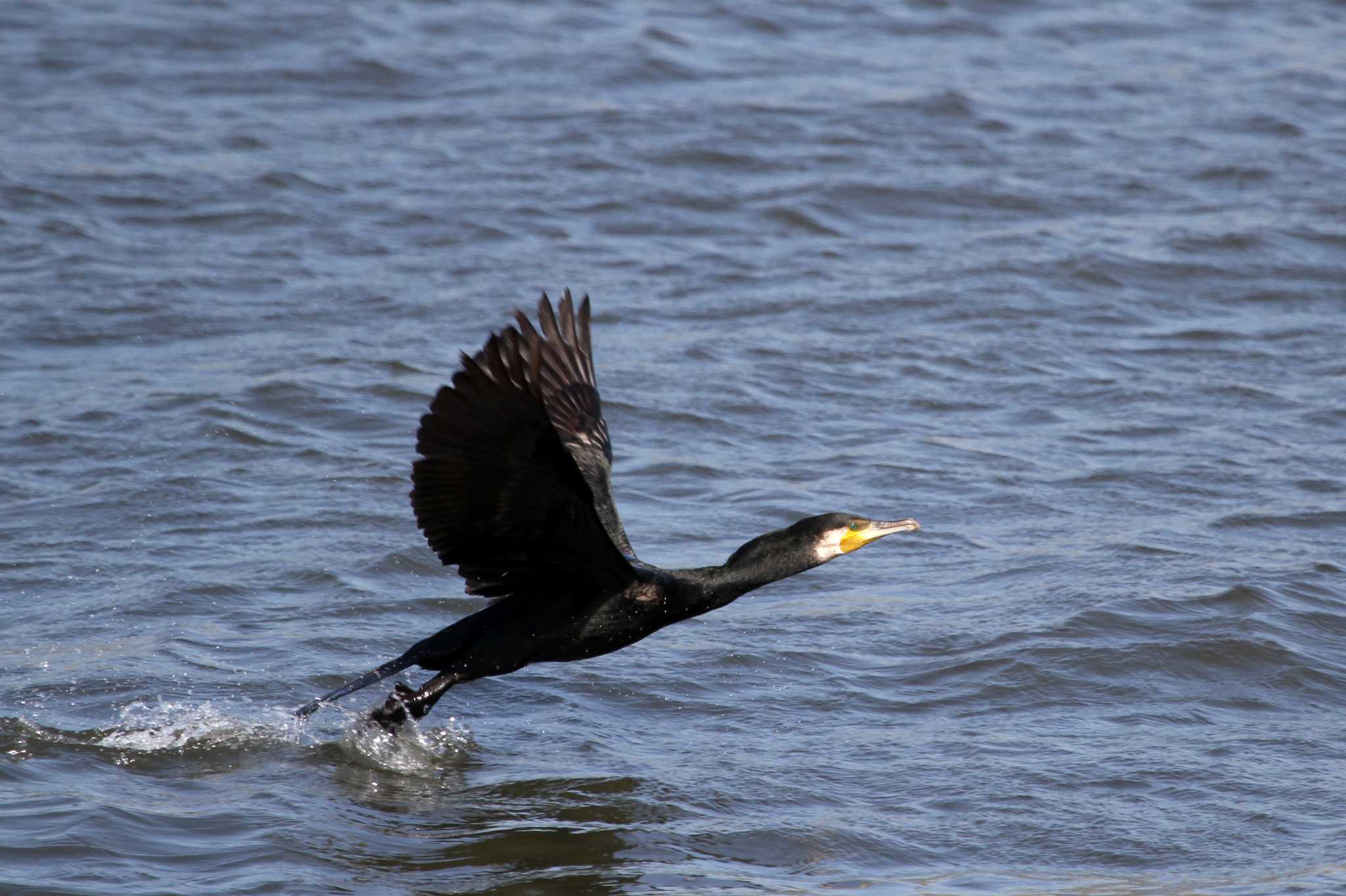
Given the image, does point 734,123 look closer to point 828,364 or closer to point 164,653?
point 828,364

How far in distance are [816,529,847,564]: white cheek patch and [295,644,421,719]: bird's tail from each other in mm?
1237

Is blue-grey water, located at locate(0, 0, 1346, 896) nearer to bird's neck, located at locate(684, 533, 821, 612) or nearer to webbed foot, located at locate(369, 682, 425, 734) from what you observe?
webbed foot, located at locate(369, 682, 425, 734)

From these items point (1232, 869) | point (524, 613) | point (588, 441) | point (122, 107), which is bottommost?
point (1232, 869)

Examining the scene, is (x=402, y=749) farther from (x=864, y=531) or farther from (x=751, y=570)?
(x=864, y=531)

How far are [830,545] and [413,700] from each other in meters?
1.33

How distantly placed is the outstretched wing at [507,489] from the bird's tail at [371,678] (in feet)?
0.88

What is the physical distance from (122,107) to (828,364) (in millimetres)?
5751

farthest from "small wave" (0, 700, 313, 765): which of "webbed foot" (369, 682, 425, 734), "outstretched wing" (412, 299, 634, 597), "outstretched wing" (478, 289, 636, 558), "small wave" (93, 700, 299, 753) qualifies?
"outstretched wing" (478, 289, 636, 558)

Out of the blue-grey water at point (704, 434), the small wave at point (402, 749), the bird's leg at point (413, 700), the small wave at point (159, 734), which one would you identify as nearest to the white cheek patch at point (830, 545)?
the blue-grey water at point (704, 434)

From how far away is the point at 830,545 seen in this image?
538 cm

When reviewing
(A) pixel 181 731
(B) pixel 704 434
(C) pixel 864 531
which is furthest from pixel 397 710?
(B) pixel 704 434

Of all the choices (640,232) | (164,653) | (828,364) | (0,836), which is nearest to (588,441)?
(164,653)

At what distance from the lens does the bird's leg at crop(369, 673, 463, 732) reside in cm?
547

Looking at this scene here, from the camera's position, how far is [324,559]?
22.7 feet
